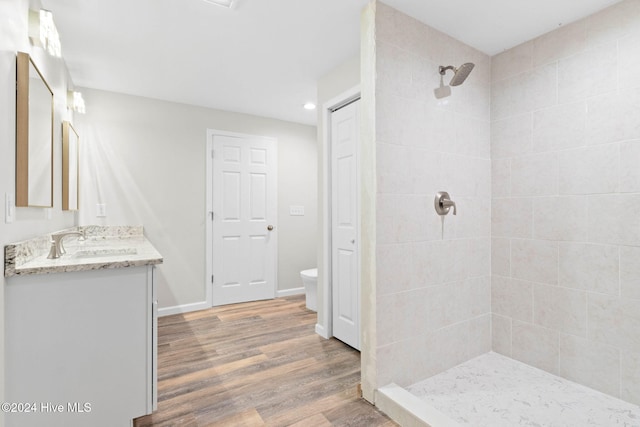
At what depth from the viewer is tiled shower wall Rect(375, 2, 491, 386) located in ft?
6.14

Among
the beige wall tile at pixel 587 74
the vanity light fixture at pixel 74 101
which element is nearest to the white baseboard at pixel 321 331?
the beige wall tile at pixel 587 74

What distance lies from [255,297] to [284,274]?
48 cm

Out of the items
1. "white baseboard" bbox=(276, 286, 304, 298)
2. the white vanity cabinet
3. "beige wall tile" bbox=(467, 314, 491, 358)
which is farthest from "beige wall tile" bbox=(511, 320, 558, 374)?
"white baseboard" bbox=(276, 286, 304, 298)

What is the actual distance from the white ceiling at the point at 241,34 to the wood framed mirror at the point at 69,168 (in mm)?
611

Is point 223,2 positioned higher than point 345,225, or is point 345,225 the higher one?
point 223,2

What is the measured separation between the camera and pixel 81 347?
142 cm

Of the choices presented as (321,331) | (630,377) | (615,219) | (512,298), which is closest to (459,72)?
(615,219)

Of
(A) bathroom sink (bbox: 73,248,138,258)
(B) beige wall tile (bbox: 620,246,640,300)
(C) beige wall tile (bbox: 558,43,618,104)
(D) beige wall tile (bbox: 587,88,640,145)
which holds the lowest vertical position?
(B) beige wall tile (bbox: 620,246,640,300)

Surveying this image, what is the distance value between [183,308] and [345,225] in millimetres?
2169

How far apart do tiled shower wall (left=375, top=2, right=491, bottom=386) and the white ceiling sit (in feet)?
0.78

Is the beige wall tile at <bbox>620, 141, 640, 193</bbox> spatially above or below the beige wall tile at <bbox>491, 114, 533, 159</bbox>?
below

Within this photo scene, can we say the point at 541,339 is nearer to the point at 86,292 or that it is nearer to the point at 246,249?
the point at 86,292

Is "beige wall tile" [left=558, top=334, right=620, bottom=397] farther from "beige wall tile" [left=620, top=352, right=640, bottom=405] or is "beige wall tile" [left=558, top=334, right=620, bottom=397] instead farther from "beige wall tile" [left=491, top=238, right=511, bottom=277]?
"beige wall tile" [left=491, top=238, right=511, bottom=277]

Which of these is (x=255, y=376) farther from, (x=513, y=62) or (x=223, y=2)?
(x=513, y=62)
